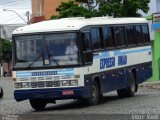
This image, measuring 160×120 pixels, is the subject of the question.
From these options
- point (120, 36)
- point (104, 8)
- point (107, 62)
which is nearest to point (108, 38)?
point (107, 62)

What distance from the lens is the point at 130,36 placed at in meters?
24.2

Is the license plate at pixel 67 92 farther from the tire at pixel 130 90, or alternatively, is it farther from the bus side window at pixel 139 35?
the bus side window at pixel 139 35

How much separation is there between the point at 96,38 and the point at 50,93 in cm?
293

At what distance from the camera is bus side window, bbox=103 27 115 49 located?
21.5 m

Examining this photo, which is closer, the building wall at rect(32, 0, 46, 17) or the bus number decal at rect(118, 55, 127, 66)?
the bus number decal at rect(118, 55, 127, 66)

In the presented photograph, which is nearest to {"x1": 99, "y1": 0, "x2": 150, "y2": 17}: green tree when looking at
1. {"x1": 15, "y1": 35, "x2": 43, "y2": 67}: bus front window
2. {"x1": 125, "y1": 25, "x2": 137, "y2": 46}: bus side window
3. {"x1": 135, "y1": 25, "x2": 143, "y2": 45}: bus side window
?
{"x1": 135, "y1": 25, "x2": 143, "y2": 45}: bus side window

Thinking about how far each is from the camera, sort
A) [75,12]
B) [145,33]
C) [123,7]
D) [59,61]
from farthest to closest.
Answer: [123,7] < [75,12] < [145,33] < [59,61]

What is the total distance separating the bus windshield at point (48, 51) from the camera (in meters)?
18.9

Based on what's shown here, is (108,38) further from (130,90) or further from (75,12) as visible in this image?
(75,12)

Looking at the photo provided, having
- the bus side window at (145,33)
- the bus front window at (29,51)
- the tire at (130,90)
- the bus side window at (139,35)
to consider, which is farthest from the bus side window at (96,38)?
the bus side window at (145,33)

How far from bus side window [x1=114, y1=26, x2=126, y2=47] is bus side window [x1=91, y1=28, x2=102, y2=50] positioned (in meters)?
1.81

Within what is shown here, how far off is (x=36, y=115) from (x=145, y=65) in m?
9.99

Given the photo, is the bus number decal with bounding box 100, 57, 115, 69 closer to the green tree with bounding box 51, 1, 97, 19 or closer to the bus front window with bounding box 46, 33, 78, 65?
the bus front window with bounding box 46, 33, 78, 65

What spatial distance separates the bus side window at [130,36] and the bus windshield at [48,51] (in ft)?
17.3
